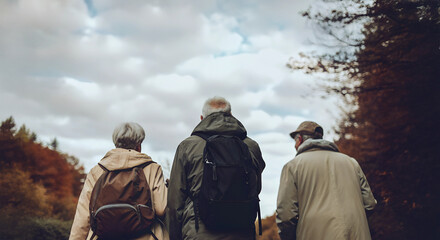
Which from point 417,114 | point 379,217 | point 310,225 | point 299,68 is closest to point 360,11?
point 299,68

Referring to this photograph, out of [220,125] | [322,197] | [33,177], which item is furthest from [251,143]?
[33,177]

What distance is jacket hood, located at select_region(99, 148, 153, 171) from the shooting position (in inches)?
172

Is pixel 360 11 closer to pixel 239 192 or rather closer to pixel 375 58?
pixel 375 58

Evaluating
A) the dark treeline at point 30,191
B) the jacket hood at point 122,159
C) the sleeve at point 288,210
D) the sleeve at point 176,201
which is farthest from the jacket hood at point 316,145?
the dark treeline at point 30,191

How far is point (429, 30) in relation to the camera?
37.8 ft

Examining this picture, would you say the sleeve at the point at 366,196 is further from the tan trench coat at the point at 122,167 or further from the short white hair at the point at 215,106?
the tan trench coat at the point at 122,167

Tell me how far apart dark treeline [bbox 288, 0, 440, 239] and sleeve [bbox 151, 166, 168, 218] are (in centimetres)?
917

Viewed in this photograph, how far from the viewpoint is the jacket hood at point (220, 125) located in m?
4.25

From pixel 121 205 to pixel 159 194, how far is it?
16.6 inches

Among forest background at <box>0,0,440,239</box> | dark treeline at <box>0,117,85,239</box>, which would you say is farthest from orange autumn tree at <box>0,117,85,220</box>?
forest background at <box>0,0,440,239</box>

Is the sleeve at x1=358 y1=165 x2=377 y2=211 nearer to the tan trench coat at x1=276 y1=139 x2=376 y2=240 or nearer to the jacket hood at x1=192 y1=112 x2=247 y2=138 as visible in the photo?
the tan trench coat at x1=276 y1=139 x2=376 y2=240

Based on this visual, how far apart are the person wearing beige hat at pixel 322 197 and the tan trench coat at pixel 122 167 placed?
3.85 ft

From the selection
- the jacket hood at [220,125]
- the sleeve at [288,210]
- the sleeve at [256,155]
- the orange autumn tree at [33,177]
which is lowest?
the sleeve at [288,210]

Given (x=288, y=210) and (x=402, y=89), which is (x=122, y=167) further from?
(x=402, y=89)
